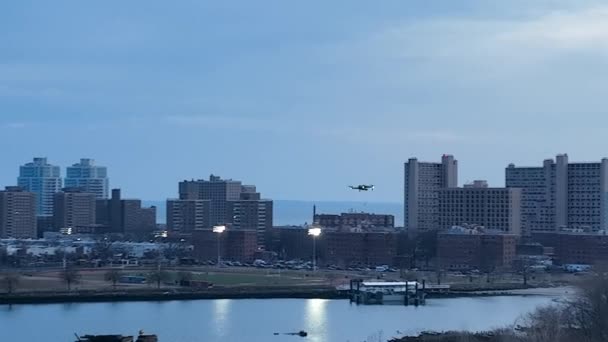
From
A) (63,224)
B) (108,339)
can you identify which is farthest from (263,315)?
(63,224)

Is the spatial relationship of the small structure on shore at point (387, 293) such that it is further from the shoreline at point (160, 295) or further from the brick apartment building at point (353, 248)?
the brick apartment building at point (353, 248)

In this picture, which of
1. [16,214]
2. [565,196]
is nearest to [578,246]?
[565,196]

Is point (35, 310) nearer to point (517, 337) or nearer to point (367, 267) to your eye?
point (517, 337)

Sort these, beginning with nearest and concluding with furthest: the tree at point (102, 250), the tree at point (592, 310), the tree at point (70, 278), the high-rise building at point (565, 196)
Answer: the tree at point (592, 310), the tree at point (70, 278), the tree at point (102, 250), the high-rise building at point (565, 196)

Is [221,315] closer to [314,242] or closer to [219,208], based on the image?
[314,242]

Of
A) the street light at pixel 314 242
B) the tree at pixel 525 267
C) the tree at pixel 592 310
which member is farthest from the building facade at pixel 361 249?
the tree at pixel 592 310

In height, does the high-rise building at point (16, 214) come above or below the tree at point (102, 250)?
above
